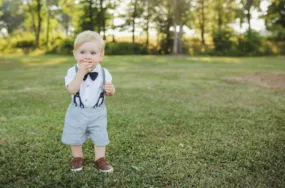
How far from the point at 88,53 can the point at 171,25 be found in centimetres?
3892

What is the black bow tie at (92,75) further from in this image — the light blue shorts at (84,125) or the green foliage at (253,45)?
the green foliage at (253,45)

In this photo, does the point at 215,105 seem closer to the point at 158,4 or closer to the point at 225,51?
the point at 225,51

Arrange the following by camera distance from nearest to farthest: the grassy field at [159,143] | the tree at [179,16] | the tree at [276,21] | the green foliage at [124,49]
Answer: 1. the grassy field at [159,143]
2. the tree at [179,16]
3. the green foliage at [124,49]
4. the tree at [276,21]

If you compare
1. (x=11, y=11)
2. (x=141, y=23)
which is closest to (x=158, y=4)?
(x=141, y=23)

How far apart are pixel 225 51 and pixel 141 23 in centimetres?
1294

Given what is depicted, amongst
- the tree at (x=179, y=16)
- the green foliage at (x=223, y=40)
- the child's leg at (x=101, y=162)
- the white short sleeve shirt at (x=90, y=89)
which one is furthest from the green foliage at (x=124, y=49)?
the white short sleeve shirt at (x=90, y=89)

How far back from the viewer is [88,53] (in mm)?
3461

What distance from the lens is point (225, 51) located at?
37.4 metres

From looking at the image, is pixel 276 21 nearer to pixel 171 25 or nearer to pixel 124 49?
pixel 171 25

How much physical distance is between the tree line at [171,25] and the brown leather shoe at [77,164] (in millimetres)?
32497

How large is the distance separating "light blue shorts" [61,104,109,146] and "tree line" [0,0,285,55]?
32.5 m

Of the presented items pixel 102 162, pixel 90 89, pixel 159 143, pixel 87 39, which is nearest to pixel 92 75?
pixel 90 89

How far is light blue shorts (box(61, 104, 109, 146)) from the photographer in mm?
3619

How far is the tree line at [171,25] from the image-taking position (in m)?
37.8
